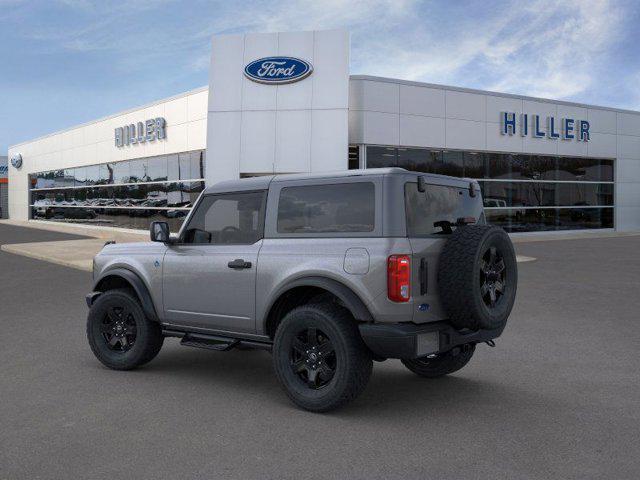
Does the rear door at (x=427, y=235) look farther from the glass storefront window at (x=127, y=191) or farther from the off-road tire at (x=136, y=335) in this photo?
the glass storefront window at (x=127, y=191)

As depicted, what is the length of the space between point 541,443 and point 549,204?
90.4ft

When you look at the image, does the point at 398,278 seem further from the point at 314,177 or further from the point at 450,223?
the point at 314,177

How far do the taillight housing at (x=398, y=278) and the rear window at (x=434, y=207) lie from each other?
0.27 meters

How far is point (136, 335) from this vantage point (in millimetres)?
6691

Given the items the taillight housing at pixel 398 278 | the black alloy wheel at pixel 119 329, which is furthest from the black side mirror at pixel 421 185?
the black alloy wheel at pixel 119 329

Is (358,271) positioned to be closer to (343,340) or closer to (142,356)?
(343,340)

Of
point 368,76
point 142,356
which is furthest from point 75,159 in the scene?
point 142,356

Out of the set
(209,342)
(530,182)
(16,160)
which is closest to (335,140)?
(530,182)

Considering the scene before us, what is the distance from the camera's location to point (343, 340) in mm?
5078

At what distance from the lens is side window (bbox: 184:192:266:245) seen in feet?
19.6

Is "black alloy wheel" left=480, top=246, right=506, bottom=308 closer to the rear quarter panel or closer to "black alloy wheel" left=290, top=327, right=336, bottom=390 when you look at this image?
the rear quarter panel

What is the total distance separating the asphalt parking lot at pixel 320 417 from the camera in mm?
4199

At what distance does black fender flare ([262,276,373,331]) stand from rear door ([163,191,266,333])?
525 millimetres

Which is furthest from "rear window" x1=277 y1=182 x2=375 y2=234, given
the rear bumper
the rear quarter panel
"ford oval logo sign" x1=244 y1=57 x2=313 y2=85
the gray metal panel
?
"ford oval logo sign" x1=244 y1=57 x2=313 y2=85
